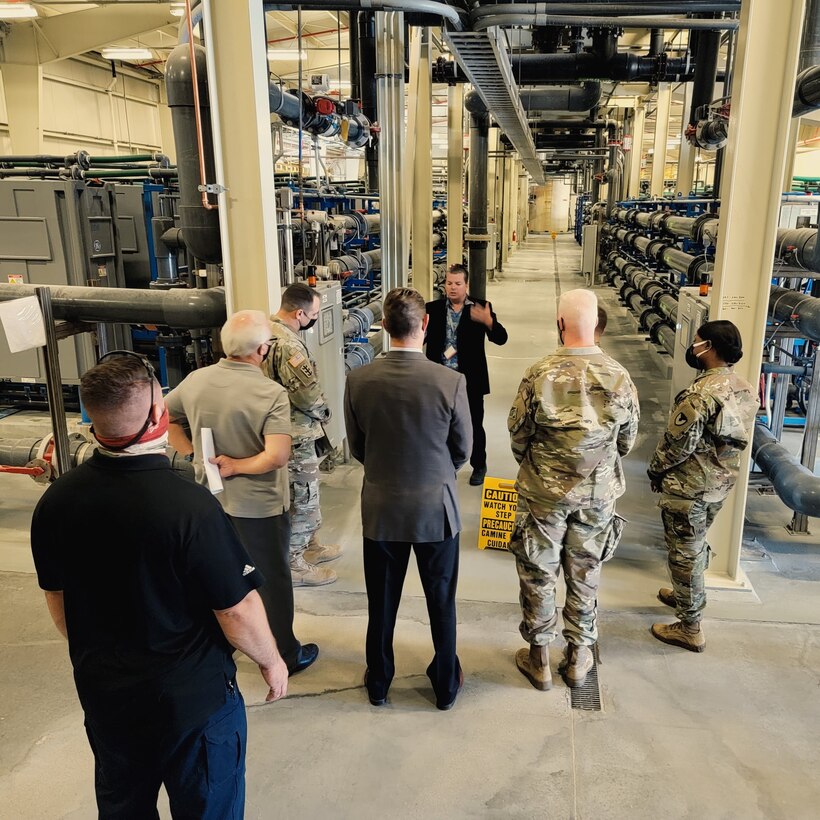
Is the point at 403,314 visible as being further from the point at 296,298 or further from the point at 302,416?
the point at 302,416

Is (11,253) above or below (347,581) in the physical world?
above

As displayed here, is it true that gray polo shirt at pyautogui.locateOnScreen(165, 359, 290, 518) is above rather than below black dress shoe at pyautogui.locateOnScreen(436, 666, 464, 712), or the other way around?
above

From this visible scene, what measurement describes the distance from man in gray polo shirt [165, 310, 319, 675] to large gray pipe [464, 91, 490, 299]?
7.68 m

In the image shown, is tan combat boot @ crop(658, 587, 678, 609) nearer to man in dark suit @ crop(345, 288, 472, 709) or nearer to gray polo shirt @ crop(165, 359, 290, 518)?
man in dark suit @ crop(345, 288, 472, 709)

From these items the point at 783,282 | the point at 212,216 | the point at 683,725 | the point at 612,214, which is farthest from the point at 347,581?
the point at 612,214

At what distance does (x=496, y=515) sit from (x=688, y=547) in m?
1.19

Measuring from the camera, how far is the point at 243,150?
3.00 metres

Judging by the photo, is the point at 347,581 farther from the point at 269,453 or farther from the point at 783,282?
the point at 783,282

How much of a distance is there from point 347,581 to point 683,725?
1.73m

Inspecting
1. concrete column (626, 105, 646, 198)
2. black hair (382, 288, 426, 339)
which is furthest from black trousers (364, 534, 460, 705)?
concrete column (626, 105, 646, 198)

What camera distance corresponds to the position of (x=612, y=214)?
1554 cm

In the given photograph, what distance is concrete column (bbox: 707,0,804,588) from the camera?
9.46 feet

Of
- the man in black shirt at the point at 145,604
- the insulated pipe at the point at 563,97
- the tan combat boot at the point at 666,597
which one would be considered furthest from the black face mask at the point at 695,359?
the insulated pipe at the point at 563,97

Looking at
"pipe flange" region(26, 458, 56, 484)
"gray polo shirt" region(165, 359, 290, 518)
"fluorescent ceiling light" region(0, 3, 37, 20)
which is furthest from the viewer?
"fluorescent ceiling light" region(0, 3, 37, 20)
